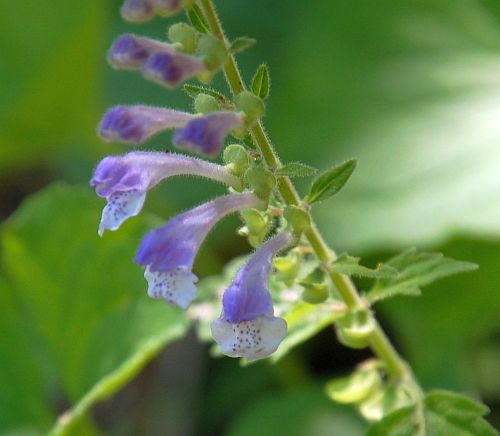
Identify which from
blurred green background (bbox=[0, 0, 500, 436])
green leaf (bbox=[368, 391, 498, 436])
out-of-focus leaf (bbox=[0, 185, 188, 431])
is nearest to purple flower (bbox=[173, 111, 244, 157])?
green leaf (bbox=[368, 391, 498, 436])

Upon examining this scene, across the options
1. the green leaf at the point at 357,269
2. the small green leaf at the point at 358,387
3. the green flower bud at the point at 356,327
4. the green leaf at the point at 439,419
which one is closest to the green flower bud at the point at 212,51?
the green leaf at the point at 357,269

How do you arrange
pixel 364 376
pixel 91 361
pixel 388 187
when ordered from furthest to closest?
pixel 388 187, pixel 91 361, pixel 364 376

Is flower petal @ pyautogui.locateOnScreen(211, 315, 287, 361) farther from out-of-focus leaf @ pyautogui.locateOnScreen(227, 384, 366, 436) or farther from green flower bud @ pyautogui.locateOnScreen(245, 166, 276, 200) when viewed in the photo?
out-of-focus leaf @ pyautogui.locateOnScreen(227, 384, 366, 436)

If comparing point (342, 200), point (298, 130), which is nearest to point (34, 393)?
point (342, 200)

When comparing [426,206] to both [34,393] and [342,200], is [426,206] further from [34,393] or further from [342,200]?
[34,393]

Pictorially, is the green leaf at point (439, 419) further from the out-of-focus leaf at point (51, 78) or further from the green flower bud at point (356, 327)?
the out-of-focus leaf at point (51, 78)

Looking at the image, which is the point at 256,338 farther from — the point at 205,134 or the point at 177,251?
the point at 205,134
